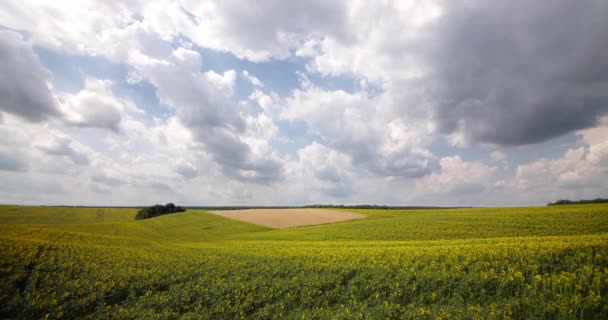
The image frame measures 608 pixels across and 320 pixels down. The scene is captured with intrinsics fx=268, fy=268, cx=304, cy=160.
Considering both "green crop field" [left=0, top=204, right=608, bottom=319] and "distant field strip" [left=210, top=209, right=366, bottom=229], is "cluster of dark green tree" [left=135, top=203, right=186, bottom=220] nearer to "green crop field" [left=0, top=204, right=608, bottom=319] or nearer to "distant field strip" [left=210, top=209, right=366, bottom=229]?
"distant field strip" [left=210, top=209, right=366, bottom=229]

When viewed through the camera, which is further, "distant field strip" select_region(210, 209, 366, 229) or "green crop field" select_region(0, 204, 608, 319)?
"distant field strip" select_region(210, 209, 366, 229)

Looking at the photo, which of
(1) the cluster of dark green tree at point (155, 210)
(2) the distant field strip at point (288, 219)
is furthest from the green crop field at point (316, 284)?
(1) the cluster of dark green tree at point (155, 210)

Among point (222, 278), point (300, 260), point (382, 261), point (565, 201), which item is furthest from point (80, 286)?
point (565, 201)

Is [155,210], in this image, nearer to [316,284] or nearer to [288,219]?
[288,219]

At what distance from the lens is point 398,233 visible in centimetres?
3042

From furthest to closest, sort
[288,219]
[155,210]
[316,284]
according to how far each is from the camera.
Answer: [155,210], [288,219], [316,284]

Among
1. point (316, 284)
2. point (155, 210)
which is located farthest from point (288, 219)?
point (155, 210)

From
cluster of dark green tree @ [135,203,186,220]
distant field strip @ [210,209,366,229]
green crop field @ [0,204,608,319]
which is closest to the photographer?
green crop field @ [0,204,608,319]

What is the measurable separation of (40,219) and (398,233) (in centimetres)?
8108

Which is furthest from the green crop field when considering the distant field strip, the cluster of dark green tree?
the cluster of dark green tree

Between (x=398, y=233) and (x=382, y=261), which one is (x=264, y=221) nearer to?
(x=398, y=233)

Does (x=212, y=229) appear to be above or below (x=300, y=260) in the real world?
below

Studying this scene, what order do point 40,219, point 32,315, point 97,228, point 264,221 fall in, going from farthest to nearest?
point 40,219, point 264,221, point 97,228, point 32,315

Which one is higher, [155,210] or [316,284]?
[316,284]
